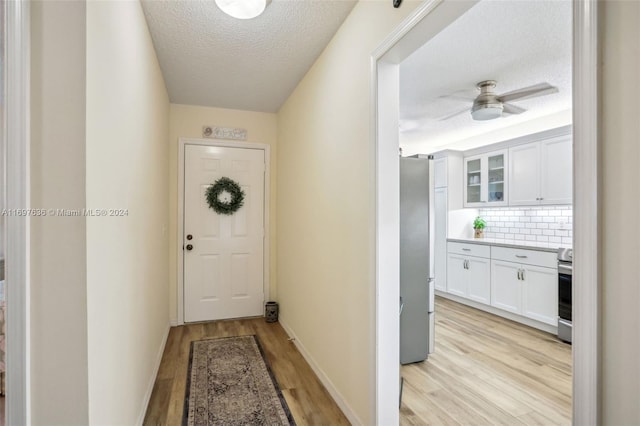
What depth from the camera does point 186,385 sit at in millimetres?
2381

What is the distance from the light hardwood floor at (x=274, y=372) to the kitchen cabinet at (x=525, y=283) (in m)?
2.72

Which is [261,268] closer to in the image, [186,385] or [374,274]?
[186,385]

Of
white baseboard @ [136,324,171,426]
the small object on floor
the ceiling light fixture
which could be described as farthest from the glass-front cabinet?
white baseboard @ [136,324,171,426]

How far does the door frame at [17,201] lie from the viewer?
911mm

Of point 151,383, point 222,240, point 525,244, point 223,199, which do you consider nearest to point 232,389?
point 151,383

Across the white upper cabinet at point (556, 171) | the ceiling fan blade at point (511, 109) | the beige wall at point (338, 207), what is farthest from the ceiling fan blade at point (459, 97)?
the beige wall at point (338, 207)

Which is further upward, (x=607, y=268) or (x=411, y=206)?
(x=411, y=206)

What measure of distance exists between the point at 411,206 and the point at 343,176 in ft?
2.89

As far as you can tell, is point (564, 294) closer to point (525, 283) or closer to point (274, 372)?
point (525, 283)

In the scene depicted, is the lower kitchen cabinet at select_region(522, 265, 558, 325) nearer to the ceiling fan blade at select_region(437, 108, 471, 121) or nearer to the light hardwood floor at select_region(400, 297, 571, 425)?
the light hardwood floor at select_region(400, 297, 571, 425)

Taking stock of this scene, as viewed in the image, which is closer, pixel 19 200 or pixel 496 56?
pixel 19 200

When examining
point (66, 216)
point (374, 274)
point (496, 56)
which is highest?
point (496, 56)

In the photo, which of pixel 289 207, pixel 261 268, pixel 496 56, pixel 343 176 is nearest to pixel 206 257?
pixel 261 268

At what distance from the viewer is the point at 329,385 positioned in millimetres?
2312
